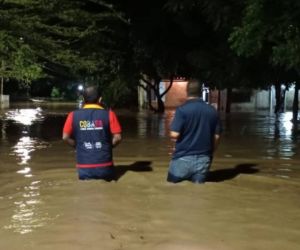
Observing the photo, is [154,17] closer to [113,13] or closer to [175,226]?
[113,13]

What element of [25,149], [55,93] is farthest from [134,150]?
[55,93]

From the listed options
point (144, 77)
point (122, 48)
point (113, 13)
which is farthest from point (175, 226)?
point (144, 77)

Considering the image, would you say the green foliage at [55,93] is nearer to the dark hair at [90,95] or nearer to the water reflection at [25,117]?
the water reflection at [25,117]

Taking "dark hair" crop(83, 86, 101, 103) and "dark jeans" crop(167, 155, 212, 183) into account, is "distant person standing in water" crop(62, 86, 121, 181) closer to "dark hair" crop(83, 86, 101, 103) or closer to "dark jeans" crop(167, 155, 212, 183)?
"dark hair" crop(83, 86, 101, 103)

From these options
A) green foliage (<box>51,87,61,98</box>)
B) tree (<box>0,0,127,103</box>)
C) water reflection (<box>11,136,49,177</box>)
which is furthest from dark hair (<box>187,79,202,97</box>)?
green foliage (<box>51,87,61,98</box>)

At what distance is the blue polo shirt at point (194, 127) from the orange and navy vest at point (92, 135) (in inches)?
39.9

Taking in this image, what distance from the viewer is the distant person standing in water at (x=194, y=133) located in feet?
29.6

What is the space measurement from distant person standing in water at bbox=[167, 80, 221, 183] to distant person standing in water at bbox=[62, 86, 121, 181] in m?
0.91

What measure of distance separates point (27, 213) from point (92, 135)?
190cm

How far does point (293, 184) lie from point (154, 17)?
15.0m

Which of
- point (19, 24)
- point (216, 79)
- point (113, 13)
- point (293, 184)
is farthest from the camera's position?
point (216, 79)

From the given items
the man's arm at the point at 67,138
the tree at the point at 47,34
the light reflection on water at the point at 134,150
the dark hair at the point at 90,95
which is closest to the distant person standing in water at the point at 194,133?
the dark hair at the point at 90,95

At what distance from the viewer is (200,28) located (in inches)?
923

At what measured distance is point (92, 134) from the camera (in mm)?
9188
